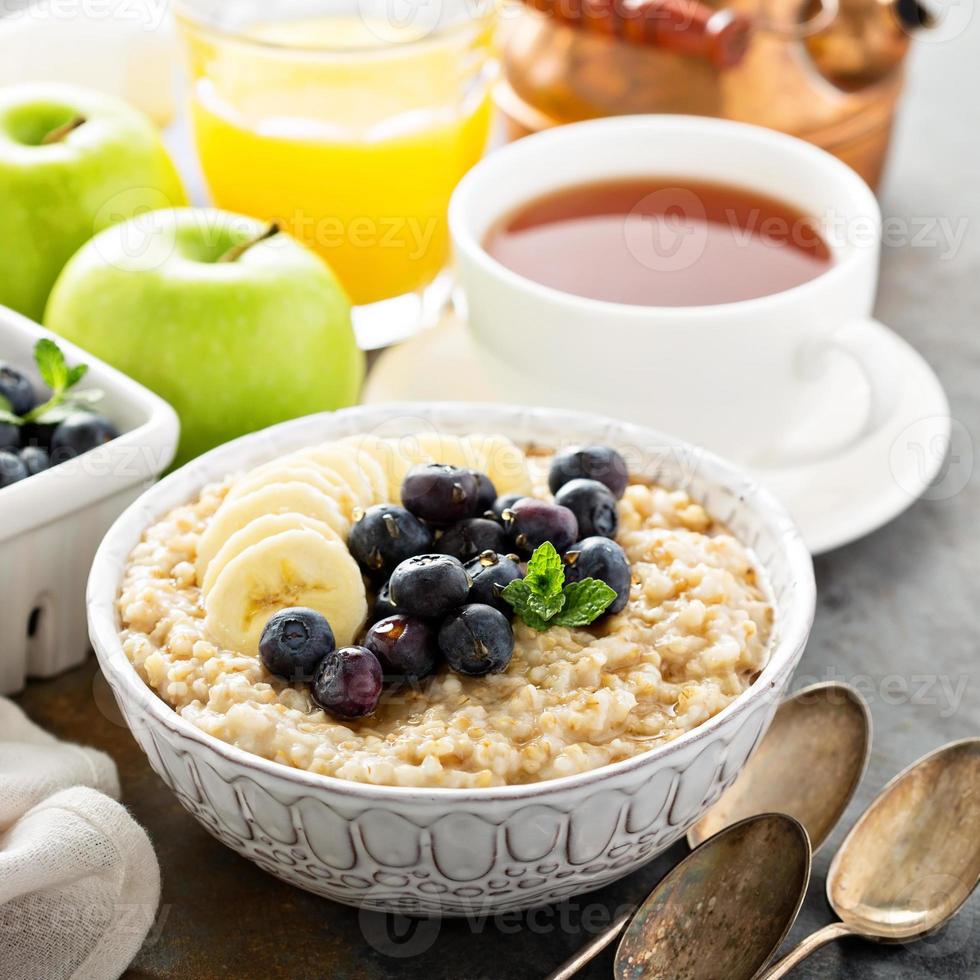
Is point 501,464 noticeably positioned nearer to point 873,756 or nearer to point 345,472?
point 345,472

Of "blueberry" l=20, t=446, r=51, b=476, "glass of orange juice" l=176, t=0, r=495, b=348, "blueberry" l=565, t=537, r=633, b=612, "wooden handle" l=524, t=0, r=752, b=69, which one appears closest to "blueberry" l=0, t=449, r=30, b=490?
"blueberry" l=20, t=446, r=51, b=476

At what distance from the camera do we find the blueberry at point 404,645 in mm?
1230

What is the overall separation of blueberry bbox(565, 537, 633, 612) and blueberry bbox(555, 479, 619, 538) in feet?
0.21

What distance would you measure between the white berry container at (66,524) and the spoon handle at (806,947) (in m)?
0.88

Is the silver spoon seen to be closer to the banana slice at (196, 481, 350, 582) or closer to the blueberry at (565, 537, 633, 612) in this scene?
the blueberry at (565, 537, 633, 612)

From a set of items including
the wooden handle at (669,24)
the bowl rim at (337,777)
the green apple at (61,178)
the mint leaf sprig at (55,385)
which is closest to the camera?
the bowl rim at (337,777)

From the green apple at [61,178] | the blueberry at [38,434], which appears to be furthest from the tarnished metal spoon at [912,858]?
the green apple at [61,178]

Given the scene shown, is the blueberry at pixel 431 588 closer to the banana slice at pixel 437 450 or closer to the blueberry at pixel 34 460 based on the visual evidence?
the banana slice at pixel 437 450

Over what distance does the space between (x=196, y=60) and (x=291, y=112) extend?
185 mm

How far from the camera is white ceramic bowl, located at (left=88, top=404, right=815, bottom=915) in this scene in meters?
1.12

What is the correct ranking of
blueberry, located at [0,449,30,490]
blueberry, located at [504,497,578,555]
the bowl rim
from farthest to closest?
blueberry, located at [0,449,30,490], blueberry, located at [504,497,578,555], the bowl rim

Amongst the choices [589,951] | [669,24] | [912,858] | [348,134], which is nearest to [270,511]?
[589,951]

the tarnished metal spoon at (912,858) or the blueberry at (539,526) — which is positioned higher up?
the blueberry at (539,526)

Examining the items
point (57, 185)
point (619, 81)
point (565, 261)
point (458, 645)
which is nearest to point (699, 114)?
point (619, 81)
